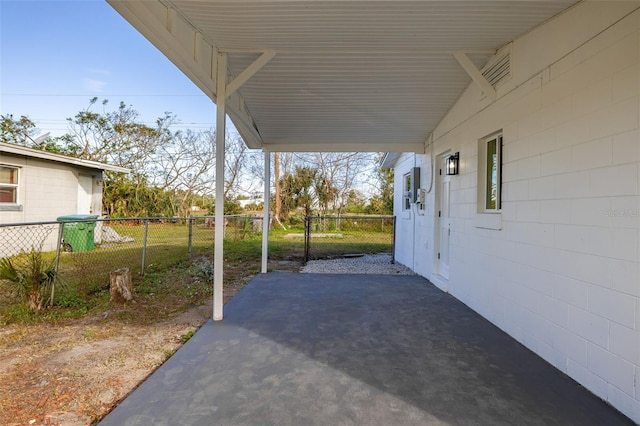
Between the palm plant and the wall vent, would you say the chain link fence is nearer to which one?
the palm plant

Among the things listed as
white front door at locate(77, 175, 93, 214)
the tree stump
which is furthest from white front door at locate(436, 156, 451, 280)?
white front door at locate(77, 175, 93, 214)

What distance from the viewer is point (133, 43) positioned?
39.0 feet

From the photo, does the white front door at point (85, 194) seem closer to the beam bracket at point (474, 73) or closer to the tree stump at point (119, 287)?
the tree stump at point (119, 287)

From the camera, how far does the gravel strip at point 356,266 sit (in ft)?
22.5

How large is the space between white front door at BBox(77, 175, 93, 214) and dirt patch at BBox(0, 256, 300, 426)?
23.1 feet

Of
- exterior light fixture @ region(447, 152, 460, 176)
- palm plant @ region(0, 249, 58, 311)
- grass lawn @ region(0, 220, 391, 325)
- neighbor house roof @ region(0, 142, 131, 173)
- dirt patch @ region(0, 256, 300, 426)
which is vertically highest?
neighbor house roof @ region(0, 142, 131, 173)

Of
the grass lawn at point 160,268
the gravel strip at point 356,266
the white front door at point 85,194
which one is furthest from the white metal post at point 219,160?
the white front door at point 85,194

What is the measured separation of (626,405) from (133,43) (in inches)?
593

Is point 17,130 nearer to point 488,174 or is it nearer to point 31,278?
point 31,278

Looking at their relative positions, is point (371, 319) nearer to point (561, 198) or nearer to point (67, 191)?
point (561, 198)

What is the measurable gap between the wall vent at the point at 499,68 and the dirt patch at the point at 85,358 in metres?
4.15

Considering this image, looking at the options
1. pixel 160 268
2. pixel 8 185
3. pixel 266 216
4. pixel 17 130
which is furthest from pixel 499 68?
pixel 17 130

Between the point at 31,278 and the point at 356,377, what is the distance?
375 cm

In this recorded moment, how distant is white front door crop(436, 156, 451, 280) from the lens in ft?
17.3
